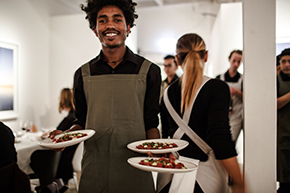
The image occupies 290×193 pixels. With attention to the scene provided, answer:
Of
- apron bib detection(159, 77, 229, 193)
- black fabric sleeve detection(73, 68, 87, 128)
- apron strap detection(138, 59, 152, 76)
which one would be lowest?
apron bib detection(159, 77, 229, 193)

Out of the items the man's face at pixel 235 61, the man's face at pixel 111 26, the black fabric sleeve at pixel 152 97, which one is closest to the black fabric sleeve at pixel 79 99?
the man's face at pixel 111 26

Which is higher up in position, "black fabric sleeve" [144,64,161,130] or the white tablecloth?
"black fabric sleeve" [144,64,161,130]

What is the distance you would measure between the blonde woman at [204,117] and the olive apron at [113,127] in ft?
0.61

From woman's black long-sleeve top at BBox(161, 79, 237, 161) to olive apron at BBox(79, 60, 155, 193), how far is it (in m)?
0.24

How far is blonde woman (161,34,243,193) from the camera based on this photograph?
1.30 metres

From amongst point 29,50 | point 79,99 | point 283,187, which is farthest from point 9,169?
point 29,50

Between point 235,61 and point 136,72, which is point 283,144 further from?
point 235,61

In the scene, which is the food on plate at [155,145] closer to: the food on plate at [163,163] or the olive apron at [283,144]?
the food on plate at [163,163]

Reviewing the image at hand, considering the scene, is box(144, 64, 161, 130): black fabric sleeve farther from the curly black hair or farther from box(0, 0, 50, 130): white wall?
box(0, 0, 50, 130): white wall

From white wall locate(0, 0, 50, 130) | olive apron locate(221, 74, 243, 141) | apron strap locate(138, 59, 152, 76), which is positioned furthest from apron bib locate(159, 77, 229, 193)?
white wall locate(0, 0, 50, 130)

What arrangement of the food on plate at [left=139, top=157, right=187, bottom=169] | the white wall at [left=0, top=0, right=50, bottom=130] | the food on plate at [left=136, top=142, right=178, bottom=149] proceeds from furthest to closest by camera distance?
the white wall at [left=0, top=0, right=50, bottom=130], the food on plate at [left=136, top=142, right=178, bottom=149], the food on plate at [left=139, top=157, right=187, bottom=169]

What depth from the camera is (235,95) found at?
2.97 metres

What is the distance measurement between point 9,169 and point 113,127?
71cm

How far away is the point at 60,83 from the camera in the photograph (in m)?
4.60
